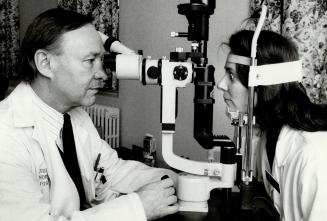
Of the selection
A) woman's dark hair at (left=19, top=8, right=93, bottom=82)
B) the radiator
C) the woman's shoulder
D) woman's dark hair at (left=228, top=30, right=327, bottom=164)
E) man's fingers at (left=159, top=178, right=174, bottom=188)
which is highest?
woman's dark hair at (left=19, top=8, right=93, bottom=82)

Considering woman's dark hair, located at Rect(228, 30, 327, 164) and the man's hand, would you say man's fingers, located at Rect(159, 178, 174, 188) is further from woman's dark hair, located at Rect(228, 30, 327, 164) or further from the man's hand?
woman's dark hair, located at Rect(228, 30, 327, 164)

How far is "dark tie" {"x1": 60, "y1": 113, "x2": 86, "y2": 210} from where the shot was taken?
4.59ft

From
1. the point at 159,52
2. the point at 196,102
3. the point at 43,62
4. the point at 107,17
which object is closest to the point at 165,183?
the point at 196,102

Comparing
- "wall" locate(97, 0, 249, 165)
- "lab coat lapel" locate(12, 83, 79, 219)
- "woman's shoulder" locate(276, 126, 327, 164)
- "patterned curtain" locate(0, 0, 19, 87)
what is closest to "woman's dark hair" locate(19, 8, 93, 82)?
"lab coat lapel" locate(12, 83, 79, 219)

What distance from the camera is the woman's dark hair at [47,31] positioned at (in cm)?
136

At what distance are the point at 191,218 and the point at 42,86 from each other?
2.39 feet

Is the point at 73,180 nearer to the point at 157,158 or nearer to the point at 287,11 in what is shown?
the point at 287,11

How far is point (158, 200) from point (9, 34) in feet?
15.4

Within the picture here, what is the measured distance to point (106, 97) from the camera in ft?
11.9

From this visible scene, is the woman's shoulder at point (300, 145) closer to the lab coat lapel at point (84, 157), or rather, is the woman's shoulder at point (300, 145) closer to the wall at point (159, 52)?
the lab coat lapel at point (84, 157)

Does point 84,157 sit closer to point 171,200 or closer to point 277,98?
point 171,200

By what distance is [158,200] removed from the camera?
3.90 ft

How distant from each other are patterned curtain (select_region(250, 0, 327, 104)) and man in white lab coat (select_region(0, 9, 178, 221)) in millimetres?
933

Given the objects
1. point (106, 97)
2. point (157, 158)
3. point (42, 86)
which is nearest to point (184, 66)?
point (42, 86)
